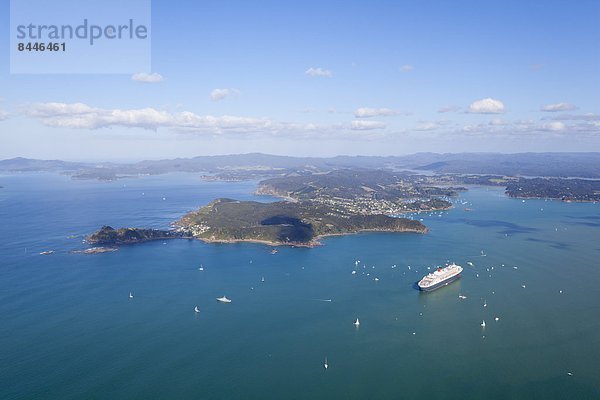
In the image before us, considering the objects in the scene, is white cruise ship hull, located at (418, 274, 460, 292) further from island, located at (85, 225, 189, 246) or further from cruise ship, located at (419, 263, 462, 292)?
island, located at (85, 225, 189, 246)

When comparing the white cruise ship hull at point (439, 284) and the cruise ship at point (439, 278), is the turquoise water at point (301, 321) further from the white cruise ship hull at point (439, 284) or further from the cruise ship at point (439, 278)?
the cruise ship at point (439, 278)

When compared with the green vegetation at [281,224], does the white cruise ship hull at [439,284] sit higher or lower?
lower

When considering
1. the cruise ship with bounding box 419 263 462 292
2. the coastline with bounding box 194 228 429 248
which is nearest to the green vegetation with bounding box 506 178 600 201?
the coastline with bounding box 194 228 429 248

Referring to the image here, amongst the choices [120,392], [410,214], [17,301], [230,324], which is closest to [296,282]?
[230,324]

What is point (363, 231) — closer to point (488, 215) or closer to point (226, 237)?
point (226, 237)

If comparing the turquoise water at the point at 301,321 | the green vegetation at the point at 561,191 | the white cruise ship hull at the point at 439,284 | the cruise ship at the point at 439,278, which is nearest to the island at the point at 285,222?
the turquoise water at the point at 301,321

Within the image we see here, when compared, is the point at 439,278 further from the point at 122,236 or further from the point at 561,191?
the point at 561,191
